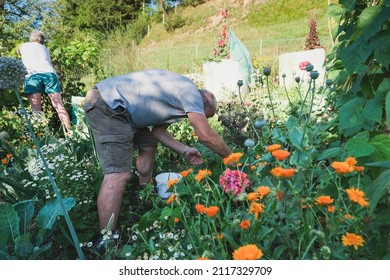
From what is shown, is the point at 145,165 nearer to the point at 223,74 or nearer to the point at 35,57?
the point at 35,57

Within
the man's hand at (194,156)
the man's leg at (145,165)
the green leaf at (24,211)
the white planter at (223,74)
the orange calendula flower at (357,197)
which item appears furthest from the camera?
the white planter at (223,74)

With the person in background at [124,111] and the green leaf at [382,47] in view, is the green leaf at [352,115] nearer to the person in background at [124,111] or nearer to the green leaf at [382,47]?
the green leaf at [382,47]

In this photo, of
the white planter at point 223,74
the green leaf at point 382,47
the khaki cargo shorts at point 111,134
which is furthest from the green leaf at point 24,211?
the white planter at point 223,74

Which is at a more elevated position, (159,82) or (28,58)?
(159,82)

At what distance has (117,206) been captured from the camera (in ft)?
7.36

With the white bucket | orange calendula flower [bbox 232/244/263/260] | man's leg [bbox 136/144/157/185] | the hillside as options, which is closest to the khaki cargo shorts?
the white bucket

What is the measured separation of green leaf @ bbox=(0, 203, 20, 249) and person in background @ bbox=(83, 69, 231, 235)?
1.66 ft

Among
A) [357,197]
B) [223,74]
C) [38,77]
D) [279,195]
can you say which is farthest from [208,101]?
[223,74]

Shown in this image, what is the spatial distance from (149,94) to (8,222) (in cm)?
101

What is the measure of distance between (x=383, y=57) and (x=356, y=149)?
0.48 meters

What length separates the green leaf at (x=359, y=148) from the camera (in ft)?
4.38

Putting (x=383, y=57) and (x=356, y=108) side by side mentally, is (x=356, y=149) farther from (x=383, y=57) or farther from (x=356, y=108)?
(x=383, y=57)

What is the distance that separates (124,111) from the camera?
90.7 inches
